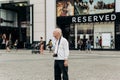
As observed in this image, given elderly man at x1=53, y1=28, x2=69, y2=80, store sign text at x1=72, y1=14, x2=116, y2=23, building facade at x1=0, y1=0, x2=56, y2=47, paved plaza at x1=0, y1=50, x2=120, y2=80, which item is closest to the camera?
elderly man at x1=53, y1=28, x2=69, y2=80

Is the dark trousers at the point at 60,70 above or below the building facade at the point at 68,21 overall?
below

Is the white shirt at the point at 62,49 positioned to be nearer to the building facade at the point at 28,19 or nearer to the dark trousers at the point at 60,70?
the dark trousers at the point at 60,70

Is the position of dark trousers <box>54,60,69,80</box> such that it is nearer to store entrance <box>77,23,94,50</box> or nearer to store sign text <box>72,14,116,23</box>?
store sign text <box>72,14,116,23</box>

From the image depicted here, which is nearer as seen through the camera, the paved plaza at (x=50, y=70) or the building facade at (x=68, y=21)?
the paved plaza at (x=50, y=70)

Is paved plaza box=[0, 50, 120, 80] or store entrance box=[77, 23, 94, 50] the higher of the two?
store entrance box=[77, 23, 94, 50]

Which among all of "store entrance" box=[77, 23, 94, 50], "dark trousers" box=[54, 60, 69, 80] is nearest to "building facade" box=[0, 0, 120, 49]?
"store entrance" box=[77, 23, 94, 50]

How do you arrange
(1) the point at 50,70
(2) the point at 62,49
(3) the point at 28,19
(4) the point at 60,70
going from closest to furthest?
(2) the point at 62,49 < (4) the point at 60,70 < (1) the point at 50,70 < (3) the point at 28,19

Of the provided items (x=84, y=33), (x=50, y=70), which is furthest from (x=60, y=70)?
(x=84, y=33)

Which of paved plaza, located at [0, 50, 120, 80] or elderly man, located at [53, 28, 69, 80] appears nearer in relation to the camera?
elderly man, located at [53, 28, 69, 80]

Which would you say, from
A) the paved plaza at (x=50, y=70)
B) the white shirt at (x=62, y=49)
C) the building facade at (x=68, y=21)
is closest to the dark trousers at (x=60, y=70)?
the white shirt at (x=62, y=49)

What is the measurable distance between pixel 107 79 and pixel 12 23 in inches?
1471

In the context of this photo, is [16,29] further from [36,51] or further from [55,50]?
[55,50]

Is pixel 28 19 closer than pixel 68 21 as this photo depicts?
No

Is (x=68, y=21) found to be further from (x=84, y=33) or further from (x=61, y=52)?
(x=61, y=52)
